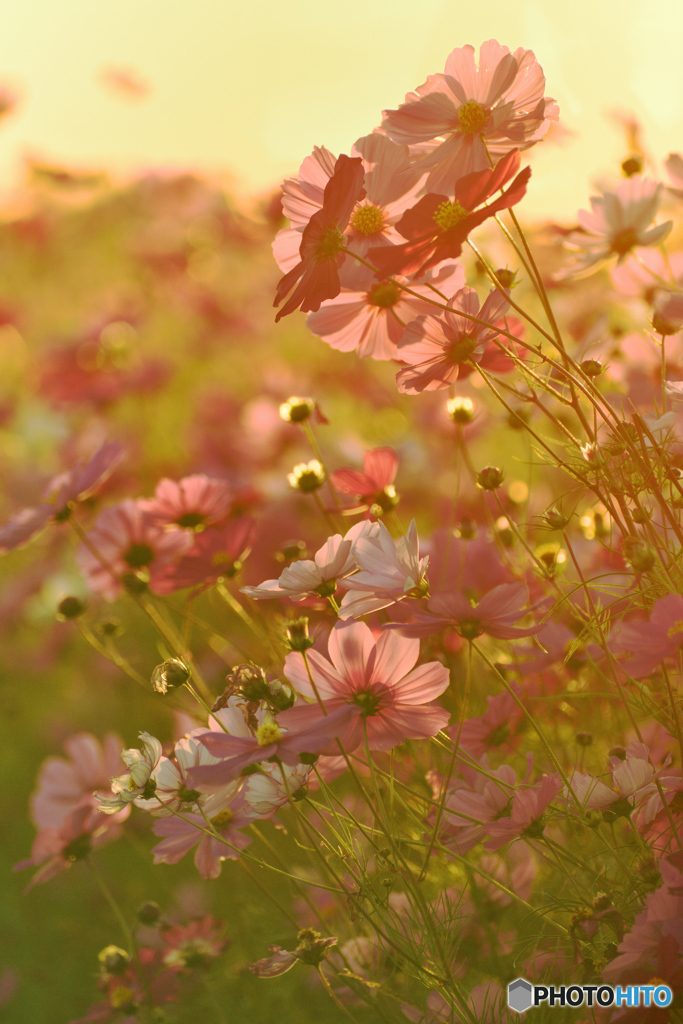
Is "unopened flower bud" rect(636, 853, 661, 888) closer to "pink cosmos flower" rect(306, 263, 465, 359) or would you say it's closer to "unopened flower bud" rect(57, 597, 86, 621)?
"pink cosmos flower" rect(306, 263, 465, 359)

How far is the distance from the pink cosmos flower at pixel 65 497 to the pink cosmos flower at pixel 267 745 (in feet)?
1.32

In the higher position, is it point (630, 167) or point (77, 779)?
point (630, 167)

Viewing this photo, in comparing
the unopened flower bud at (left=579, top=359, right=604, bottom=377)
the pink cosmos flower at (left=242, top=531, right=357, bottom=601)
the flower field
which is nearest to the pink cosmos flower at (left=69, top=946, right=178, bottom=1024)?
the flower field

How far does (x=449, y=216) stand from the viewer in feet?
1.54

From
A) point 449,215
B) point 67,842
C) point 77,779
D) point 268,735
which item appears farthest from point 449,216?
point 77,779

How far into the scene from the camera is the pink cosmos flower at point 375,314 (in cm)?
57

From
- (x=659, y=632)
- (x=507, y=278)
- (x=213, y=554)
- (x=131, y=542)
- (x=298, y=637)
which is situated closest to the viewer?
(x=659, y=632)

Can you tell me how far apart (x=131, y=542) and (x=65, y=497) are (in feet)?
0.26

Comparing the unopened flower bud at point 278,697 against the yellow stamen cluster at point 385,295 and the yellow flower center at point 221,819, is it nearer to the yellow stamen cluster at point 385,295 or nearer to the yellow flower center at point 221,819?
the yellow flower center at point 221,819

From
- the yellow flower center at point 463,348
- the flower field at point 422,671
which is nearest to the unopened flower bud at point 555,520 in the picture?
the flower field at point 422,671

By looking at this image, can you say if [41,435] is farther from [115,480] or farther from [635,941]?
[635,941]

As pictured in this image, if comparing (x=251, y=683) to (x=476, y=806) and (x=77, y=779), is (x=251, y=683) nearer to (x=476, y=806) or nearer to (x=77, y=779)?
(x=476, y=806)

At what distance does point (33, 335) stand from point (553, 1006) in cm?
335

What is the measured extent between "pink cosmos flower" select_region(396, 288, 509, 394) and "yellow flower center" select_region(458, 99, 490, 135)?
0.10 metres
